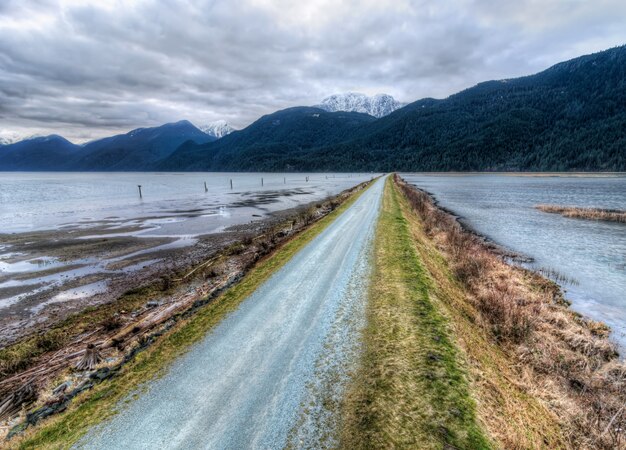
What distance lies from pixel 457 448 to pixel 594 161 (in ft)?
823

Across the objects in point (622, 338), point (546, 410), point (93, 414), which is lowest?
point (622, 338)

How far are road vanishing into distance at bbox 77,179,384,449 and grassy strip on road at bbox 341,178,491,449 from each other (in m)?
0.43

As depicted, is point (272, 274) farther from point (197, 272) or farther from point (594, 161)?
point (594, 161)

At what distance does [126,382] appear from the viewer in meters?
6.79

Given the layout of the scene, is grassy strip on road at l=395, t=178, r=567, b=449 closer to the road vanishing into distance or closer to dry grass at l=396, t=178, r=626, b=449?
dry grass at l=396, t=178, r=626, b=449

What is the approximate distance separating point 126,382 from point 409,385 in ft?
19.7

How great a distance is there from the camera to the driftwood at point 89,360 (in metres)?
7.96

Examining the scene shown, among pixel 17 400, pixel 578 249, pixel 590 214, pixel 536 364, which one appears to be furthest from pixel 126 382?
pixel 590 214

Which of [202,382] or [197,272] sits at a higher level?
[202,382]

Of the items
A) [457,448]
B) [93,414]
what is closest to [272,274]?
[93,414]

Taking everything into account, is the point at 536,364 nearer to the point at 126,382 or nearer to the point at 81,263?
the point at 126,382

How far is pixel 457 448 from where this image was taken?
4.70 meters

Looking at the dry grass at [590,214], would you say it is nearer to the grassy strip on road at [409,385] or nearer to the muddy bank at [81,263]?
the muddy bank at [81,263]

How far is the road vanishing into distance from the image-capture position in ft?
17.0
